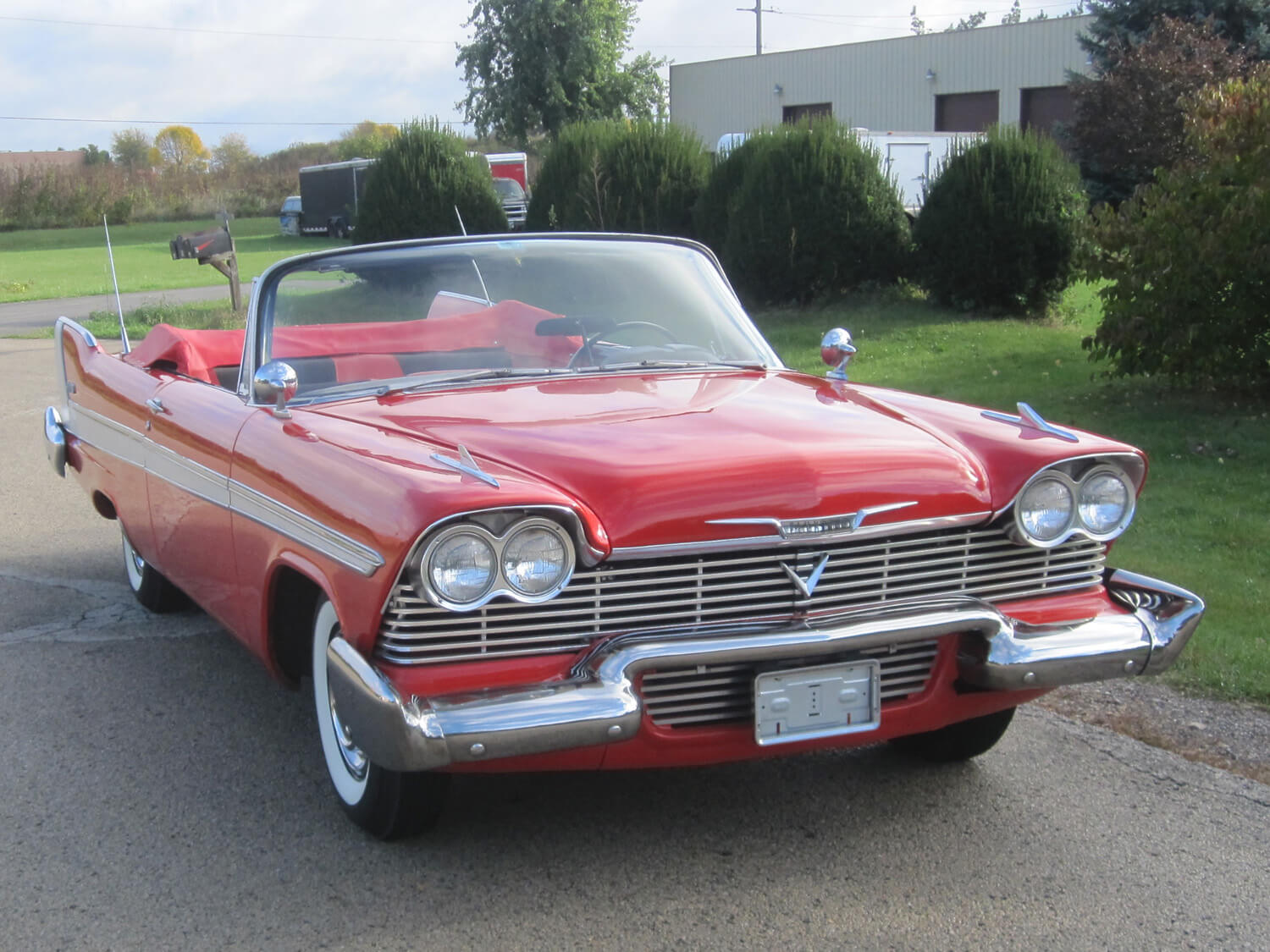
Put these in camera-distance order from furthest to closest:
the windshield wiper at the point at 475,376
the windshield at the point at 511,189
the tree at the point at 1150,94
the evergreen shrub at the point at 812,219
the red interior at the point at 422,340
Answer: the windshield at the point at 511,189, the tree at the point at 1150,94, the evergreen shrub at the point at 812,219, the red interior at the point at 422,340, the windshield wiper at the point at 475,376

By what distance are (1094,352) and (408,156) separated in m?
11.3

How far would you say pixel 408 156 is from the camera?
1798cm

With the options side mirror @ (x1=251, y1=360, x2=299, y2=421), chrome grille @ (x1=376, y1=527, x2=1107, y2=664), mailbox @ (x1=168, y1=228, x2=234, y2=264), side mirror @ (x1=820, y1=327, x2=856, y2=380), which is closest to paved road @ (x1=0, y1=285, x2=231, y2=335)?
mailbox @ (x1=168, y1=228, x2=234, y2=264)

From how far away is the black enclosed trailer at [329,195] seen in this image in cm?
4069

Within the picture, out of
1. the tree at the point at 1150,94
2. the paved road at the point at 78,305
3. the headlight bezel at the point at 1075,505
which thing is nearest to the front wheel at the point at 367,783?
the headlight bezel at the point at 1075,505

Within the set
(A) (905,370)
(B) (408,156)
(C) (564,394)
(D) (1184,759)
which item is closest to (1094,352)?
(A) (905,370)

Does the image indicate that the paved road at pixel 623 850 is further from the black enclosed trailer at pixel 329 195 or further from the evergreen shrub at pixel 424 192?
the black enclosed trailer at pixel 329 195

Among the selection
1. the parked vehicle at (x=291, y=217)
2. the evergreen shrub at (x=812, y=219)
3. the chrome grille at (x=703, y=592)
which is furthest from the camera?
the parked vehicle at (x=291, y=217)

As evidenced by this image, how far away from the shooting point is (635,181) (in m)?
16.6

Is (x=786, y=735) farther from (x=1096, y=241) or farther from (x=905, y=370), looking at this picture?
(x=905, y=370)

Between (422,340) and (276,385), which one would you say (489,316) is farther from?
(276,385)

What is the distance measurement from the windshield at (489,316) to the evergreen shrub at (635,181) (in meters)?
12.2

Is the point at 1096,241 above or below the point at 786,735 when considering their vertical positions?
above

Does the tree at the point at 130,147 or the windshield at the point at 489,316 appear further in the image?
the tree at the point at 130,147
